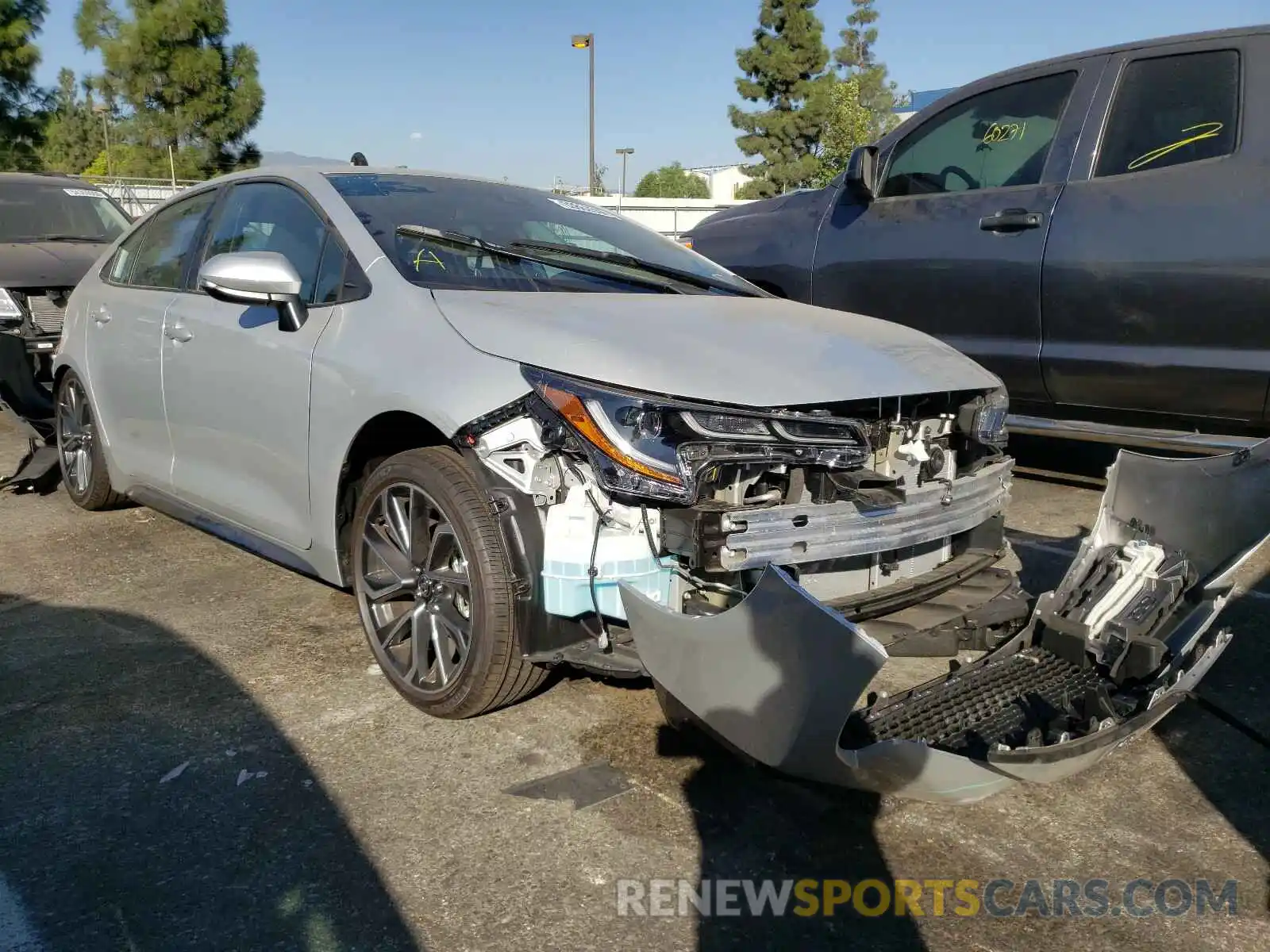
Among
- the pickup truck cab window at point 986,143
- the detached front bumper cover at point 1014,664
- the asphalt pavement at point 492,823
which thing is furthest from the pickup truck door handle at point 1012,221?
the asphalt pavement at point 492,823

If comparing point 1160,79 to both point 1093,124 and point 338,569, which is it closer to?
point 1093,124

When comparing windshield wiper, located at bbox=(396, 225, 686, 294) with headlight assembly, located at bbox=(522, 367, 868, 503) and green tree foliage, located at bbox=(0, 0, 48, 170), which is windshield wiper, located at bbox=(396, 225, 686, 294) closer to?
headlight assembly, located at bbox=(522, 367, 868, 503)

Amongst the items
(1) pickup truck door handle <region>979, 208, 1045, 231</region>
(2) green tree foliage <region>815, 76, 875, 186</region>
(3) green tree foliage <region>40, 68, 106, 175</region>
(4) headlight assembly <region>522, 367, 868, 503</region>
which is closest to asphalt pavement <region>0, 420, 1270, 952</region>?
(4) headlight assembly <region>522, 367, 868, 503</region>

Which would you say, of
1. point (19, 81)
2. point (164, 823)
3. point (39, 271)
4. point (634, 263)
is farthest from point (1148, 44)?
point (19, 81)

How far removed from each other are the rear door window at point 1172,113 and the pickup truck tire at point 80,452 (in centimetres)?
491

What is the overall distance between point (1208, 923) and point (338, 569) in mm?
2599

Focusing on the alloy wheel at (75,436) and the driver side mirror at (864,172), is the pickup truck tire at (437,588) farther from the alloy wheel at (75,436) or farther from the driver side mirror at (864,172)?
the driver side mirror at (864,172)

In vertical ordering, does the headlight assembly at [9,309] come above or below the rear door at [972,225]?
below

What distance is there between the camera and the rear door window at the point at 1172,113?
4707 mm

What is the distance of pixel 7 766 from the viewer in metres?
2.94

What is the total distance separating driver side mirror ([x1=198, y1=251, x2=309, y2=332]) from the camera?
3406 mm

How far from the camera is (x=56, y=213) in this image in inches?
362

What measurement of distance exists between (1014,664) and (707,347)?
1219 mm

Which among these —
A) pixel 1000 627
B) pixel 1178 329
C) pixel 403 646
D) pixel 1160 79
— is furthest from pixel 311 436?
pixel 1160 79
